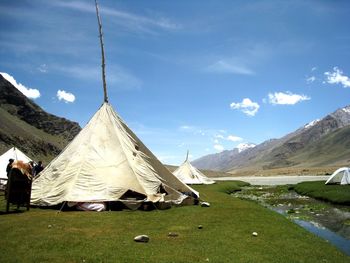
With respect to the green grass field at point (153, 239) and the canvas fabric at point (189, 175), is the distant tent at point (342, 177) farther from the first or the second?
the green grass field at point (153, 239)

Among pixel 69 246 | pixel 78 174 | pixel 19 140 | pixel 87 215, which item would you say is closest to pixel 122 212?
pixel 87 215

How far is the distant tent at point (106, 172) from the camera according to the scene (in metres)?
26.8

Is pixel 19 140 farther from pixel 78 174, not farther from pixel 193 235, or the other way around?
pixel 193 235

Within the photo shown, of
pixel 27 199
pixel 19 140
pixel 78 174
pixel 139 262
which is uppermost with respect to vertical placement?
pixel 19 140

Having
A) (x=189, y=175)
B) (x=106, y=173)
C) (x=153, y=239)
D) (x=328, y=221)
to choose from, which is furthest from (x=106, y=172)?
(x=189, y=175)

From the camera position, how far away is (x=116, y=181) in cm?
2784

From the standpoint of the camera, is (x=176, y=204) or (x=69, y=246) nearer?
(x=69, y=246)

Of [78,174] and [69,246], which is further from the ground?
[78,174]

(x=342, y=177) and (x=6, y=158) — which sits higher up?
(x=6, y=158)

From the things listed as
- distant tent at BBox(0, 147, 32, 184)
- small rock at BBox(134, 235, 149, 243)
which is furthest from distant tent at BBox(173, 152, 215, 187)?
small rock at BBox(134, 235, 149, 243)

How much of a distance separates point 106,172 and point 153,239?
12.1 metres

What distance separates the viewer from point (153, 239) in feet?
56.3

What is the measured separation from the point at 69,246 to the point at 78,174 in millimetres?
12724

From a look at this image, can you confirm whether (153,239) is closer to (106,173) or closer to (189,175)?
(106,173)
